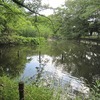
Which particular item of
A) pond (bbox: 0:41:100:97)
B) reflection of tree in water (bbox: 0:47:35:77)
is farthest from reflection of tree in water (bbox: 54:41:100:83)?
reflection of tree in water (bbox: 0:47:35:77)

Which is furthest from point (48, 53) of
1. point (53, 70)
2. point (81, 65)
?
point (53, 70)

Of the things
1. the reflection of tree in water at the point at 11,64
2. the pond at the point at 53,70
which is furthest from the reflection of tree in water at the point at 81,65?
the reflection of tree in water at the point at 11,64

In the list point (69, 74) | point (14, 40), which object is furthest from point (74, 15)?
point (69, 74)

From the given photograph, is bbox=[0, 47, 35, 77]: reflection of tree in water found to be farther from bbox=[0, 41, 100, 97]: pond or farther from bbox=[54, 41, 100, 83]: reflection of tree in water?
bbox=[54, 41, 100, 83]: reflection of tree in water

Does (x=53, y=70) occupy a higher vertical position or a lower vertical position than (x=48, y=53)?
lower

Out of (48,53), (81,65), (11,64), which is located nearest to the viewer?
(11,64)

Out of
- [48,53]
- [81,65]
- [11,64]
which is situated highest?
[48,53]

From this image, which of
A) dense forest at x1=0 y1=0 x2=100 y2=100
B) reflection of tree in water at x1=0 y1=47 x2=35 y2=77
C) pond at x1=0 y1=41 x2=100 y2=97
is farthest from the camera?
reflection of tree in water at x1=0 y1=47 x2=35 y2=77

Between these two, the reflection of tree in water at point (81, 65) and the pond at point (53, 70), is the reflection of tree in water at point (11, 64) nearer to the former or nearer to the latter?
the pond at point (53, 70)

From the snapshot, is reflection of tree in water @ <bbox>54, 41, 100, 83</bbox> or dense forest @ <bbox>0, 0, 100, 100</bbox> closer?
dense forest @ <bbox>0, 0, 100, 100</bbox>

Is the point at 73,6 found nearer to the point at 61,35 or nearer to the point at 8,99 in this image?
the point at 61,35

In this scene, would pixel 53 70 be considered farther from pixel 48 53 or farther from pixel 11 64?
pixel 48 53

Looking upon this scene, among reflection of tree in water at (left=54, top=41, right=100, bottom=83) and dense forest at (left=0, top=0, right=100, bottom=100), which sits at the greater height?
dense forest at (left=0, top=0, right=100, bottom=100)

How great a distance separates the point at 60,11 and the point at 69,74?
4466cm
